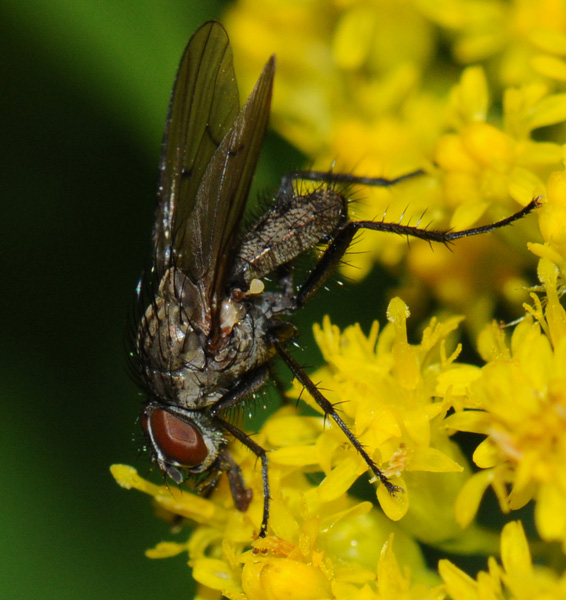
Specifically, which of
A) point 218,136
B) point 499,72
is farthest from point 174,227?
point 499,72

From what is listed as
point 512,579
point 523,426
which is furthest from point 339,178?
point 512,579

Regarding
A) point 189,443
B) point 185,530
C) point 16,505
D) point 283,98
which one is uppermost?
point 283,98

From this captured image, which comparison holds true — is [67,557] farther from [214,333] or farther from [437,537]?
[437,537]

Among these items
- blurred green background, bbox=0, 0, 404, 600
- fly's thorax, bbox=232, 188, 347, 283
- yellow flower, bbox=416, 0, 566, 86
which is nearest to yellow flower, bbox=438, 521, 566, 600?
fly's thorax, bbox=232, 188, 347, 283

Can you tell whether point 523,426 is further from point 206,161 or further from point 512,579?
point 206,161

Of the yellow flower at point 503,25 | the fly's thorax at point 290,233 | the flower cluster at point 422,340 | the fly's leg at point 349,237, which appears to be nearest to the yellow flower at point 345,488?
the flower cluster at point 422,340
